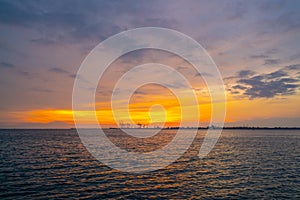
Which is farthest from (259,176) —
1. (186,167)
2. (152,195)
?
(152,195)

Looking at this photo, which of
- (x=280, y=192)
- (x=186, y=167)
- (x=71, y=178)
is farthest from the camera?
(x=186, y=167)

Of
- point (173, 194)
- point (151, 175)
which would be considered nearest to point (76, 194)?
point (173, 194)

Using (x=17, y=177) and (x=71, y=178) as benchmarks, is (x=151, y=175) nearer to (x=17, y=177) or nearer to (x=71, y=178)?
(x=71, y=178)

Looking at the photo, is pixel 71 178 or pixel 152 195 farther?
pixel 71 178

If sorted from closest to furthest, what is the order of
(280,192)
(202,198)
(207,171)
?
(202,198) < (280,192) < (207,171)

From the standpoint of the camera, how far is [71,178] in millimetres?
37125

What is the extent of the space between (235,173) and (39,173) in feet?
109

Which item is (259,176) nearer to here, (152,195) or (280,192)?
(280,192)

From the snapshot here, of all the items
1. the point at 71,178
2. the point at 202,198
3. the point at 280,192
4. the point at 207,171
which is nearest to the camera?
the point at 202,198

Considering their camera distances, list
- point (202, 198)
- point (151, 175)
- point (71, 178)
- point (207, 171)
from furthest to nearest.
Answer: point (207, 171) → point (151, 175) → point (71, 178) → point (202, 198)

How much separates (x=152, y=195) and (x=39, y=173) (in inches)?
861

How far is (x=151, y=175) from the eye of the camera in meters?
40.2

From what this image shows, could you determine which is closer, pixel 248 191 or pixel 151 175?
pixel 248 191

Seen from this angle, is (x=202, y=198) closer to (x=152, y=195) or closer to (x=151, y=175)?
(x=152, y=195)
